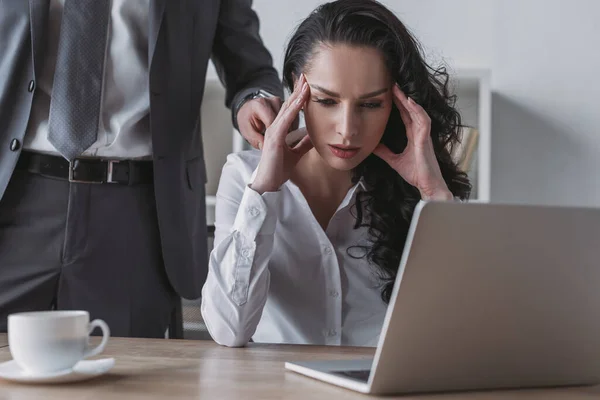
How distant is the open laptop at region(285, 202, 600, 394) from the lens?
0.82m

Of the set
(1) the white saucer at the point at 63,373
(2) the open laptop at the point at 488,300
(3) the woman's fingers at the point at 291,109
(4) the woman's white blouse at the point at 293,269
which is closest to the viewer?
(2) the open laptop at the point at 488,300

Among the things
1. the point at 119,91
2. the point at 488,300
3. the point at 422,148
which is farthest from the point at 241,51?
the point at 488,300

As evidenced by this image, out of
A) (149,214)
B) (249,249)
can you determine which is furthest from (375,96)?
(149,214)

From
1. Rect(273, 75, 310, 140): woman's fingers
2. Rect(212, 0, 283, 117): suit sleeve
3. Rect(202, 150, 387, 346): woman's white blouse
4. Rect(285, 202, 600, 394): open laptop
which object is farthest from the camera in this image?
Rect(212, 0, 283, 117): suit sleeve

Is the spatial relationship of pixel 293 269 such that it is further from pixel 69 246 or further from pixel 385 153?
pixel 69 246

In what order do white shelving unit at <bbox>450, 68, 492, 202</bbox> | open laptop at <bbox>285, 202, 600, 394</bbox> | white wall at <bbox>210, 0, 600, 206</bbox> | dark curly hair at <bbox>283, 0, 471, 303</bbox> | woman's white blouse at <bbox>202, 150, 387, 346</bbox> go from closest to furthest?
1. open laptop at <bbox>285, 202, 600, 394</bbox>
2. woman's white blouse at <bbox>202, 150, 387, 346</bbox>
3. dark curly hair at <bbox>283, 0, 471, 303</bbox>
4. white shelving unit at <bbox>450, 68, 492, 202</bbox>
5. white wall at <bbox>210, 0, 600, 206</bbox>

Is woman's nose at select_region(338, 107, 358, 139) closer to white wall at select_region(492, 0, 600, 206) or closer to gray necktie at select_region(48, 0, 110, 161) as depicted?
gray necktie at select_region(48, 0, 110, 161)

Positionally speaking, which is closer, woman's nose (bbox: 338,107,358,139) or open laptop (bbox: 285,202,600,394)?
open laptop (bbox: 285,202,600,394)

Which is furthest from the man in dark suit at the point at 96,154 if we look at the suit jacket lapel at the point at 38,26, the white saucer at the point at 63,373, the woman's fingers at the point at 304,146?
the white saucer at the point at 63,373

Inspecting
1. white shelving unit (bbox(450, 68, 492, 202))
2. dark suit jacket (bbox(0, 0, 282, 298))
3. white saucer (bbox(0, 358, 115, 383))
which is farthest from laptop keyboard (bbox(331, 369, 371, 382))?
white shelving unit (bbox(450, 68, 492, 202))

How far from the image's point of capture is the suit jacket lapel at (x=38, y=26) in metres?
1.72

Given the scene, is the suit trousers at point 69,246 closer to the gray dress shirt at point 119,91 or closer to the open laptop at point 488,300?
the gray dress shirt at point 119,91

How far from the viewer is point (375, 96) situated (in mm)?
1655

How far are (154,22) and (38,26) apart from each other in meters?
0.24
